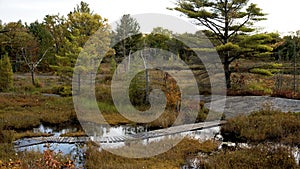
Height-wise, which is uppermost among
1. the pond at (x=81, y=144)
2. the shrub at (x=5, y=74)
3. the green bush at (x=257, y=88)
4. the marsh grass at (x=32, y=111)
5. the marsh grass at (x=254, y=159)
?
the shrub at (x=5, y=74)

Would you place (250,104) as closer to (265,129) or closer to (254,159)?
(265,129)

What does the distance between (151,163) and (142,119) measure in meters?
4.16

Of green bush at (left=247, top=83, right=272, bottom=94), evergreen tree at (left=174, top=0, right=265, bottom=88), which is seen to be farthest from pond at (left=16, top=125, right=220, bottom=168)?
evergreen tree at (left=174, top=0, right=265, bottom=88)

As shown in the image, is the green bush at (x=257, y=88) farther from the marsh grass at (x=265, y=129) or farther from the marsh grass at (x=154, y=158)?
the marsh grass at (x=154, y=158)

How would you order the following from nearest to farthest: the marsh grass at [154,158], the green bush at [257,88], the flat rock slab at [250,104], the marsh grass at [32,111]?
the marsh grass at [154,158], the marsh grass at [32,111], the flat rock slab at [250,104], the green bush at [257,88]

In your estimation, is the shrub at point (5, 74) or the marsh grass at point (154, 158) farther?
the shrub at point (5, 74)

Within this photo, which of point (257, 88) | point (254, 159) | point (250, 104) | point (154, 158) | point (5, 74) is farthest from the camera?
point (5, 74)

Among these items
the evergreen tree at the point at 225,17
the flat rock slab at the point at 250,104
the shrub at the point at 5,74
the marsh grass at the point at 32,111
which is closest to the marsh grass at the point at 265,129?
the flat rock slab at the point at 250,104

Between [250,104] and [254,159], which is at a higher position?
[250,104]

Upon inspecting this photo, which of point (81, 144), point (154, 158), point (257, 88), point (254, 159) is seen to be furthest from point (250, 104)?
point (81, 144)

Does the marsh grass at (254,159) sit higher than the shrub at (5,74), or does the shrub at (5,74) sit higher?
the shrub at (5,74)

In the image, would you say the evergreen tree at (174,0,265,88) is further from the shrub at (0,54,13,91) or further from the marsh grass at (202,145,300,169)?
the shrub at (0,54,13,91)

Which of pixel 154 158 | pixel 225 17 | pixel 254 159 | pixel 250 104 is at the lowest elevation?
pixel 154 158

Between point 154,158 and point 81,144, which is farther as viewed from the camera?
point 81,144
